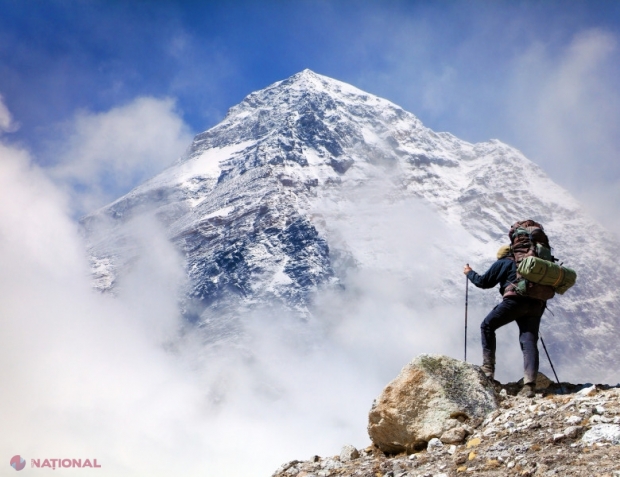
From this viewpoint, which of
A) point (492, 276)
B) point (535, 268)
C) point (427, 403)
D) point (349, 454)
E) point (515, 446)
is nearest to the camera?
point (515, 446)

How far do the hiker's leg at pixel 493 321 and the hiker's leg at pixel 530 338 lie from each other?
25 centimetres

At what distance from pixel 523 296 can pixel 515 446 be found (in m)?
3.60

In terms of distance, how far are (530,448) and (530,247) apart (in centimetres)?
418

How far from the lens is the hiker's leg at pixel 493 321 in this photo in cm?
1029

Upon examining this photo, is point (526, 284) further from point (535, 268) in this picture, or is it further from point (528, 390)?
point (528, 390)

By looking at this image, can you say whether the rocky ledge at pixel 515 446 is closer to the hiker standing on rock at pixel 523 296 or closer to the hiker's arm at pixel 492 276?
the hiker standing on rock at pixel 523 296

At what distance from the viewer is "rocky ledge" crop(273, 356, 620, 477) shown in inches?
252

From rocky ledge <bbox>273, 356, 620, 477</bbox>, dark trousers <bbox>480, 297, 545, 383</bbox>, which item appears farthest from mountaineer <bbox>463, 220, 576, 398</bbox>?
rocky ledge <bbox>273, 356, 620, 477</bbox>

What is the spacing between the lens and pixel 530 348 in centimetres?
1022

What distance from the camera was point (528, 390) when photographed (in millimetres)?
9859

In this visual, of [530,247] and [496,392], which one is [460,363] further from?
[530,247]

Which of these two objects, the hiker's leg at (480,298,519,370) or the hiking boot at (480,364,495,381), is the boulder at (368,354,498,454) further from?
the hiker's leg at (480,298,519,370)

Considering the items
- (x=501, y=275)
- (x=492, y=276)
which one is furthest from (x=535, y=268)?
(x=492, y=276)

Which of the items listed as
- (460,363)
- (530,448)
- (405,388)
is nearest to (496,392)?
(460,363)
